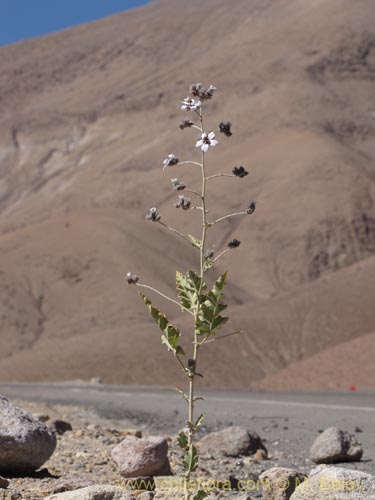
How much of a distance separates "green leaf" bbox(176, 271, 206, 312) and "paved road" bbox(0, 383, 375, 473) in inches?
203

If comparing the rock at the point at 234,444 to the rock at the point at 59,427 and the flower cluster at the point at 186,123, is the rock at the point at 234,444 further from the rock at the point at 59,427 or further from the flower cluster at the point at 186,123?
the flower cluster at the point at 186,123

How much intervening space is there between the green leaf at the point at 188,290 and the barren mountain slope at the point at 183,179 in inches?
1427

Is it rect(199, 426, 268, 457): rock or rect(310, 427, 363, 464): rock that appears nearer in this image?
rect(310, 427, 363, 464): rock

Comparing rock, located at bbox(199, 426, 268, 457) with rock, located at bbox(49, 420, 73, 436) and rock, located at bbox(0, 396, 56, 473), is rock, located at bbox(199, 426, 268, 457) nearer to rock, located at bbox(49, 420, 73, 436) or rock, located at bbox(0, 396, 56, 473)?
rock, located at bbox(49, 420, 73, 436)

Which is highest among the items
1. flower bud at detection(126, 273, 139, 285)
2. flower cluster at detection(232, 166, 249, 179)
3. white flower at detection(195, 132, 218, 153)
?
white flower at detection(195, 132, 218, 153)

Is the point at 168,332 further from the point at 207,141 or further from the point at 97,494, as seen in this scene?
the point at 97,494

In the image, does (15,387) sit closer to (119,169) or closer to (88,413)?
(88,413)

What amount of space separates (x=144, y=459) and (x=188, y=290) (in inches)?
180

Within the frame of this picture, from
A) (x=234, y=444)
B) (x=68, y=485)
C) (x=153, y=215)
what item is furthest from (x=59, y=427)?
(x=153, y=215)

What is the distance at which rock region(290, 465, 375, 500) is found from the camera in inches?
230

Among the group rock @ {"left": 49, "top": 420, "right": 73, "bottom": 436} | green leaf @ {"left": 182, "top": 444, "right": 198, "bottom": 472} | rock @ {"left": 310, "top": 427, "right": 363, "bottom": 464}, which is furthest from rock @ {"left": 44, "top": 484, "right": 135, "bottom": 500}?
rock @ {"left": 49, "top": 420, "right": 73, "bottom": 436}

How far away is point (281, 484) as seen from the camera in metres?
7.23

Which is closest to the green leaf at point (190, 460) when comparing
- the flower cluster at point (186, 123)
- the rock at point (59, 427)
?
the flower cluster at point (186, 123)

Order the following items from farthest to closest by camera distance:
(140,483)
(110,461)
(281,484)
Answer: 1. (110,461)
2. (140,483)
3. (281,484)
